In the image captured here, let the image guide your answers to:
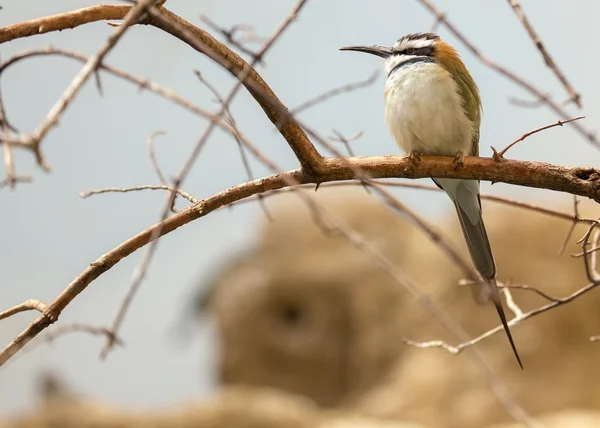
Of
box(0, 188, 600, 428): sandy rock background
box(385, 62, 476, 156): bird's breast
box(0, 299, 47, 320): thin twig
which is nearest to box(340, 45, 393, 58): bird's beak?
box(385, 62, 476, 156): bird's breast

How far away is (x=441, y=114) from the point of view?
199 centimetres

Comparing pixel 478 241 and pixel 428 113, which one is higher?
pixel 428 113

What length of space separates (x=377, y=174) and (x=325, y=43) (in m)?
2.40

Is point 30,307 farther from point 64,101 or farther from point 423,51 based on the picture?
point 423,51

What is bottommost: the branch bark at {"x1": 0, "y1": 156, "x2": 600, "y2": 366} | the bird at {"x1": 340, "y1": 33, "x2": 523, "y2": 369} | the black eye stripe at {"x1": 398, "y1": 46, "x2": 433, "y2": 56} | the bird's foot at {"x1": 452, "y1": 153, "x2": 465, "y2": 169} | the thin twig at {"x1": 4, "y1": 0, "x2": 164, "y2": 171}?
the thin twig at {"x1": 4, "y1": 0, "x2": 164, "y2": 171}

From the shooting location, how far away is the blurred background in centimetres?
364

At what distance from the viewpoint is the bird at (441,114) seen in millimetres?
1963

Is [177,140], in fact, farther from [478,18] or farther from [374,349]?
[374,349]

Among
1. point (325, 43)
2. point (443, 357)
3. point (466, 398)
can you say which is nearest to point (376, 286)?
point (443, 357)

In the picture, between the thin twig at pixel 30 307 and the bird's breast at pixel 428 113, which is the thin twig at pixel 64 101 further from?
the bird's breast at pixel 428 113

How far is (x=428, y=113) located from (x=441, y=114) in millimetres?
33

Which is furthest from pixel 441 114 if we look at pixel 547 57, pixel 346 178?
pixel 547 57

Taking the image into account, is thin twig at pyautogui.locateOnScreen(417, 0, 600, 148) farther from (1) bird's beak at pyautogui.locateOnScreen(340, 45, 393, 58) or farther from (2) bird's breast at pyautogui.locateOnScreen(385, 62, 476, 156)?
(1) bird's beak at pyautogui.locateOnScreen(340, 45, 393, 58)

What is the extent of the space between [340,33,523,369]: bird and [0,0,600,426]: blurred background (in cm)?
23
